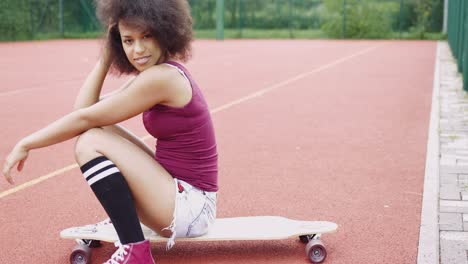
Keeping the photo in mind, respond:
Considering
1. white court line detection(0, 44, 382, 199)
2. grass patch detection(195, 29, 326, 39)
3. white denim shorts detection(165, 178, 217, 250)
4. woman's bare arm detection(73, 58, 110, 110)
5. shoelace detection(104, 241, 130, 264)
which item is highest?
woman's bare arm detection(73, 58, 110, 110)

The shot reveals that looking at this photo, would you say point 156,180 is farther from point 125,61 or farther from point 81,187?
point 81,187

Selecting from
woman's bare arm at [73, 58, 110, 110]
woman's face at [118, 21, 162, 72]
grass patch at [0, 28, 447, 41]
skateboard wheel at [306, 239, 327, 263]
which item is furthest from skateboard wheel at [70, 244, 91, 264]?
grass patch at [0, 28, 447, 41]

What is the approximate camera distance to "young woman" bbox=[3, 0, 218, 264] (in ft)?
11.8

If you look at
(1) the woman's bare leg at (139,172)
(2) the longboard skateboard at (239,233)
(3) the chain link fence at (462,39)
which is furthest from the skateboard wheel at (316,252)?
(3) the chain link fence at (462,39)

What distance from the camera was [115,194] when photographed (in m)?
3.56

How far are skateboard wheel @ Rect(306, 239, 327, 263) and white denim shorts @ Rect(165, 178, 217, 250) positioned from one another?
560 millimetres

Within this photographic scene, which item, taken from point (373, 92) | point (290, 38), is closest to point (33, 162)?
point (373, 92)

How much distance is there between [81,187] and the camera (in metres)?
5.83

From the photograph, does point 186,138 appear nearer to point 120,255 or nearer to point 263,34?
point 120,255

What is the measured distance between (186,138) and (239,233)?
58 centimetres

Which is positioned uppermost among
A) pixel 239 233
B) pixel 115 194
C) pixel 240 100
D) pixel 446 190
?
pixel 115 194

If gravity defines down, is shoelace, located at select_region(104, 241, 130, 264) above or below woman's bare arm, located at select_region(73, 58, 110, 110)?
below

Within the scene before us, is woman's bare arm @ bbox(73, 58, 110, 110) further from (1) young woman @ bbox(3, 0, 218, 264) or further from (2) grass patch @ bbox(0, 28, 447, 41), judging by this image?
(2) grass patch @ bbox(0, 28, 447, 41)

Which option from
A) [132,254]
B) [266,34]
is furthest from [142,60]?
[266,34]
